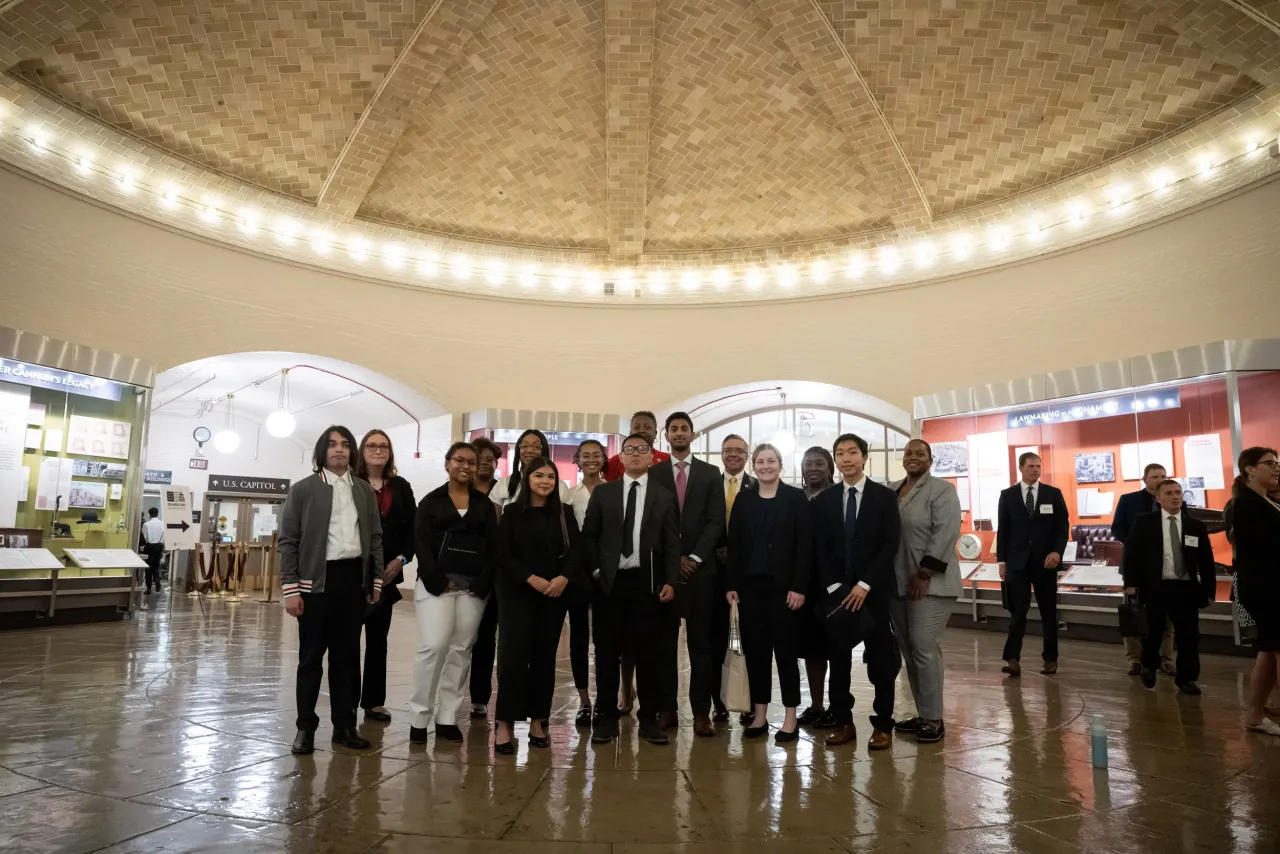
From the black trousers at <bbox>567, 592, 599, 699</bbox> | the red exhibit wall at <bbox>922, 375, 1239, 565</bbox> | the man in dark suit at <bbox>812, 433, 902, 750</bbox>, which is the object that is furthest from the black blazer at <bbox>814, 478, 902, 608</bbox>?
the red exhibit wall at <bbox>922, 375, 1239, 565</bbox>

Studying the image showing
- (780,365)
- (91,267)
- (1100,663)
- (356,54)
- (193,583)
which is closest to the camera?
(1100,663)

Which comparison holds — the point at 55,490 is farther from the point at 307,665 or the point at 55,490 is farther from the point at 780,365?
the point at 780,365

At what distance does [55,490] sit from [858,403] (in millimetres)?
10790

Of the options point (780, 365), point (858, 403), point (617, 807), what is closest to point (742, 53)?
point (780, 365)

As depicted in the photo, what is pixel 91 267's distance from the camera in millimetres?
9633

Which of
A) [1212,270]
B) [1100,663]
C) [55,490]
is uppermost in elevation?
[1212,270]

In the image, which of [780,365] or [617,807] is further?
[780,365]

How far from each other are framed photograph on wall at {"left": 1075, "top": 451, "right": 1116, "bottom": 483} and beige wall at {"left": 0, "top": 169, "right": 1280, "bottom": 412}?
1.64 m

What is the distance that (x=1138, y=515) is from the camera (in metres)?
6.47

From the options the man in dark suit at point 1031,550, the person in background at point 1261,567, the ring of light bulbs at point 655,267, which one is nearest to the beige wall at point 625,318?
the ring of light bulbs at point 655,267

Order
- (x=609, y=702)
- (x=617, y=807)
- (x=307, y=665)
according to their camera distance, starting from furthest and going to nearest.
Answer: (x=609, y=702) < (x=307, y=665) < (x=617, y=807)

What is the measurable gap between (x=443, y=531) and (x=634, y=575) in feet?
3.38

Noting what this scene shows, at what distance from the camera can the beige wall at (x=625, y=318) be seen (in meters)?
9.02

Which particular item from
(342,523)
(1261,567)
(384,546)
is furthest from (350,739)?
(1261,567)
